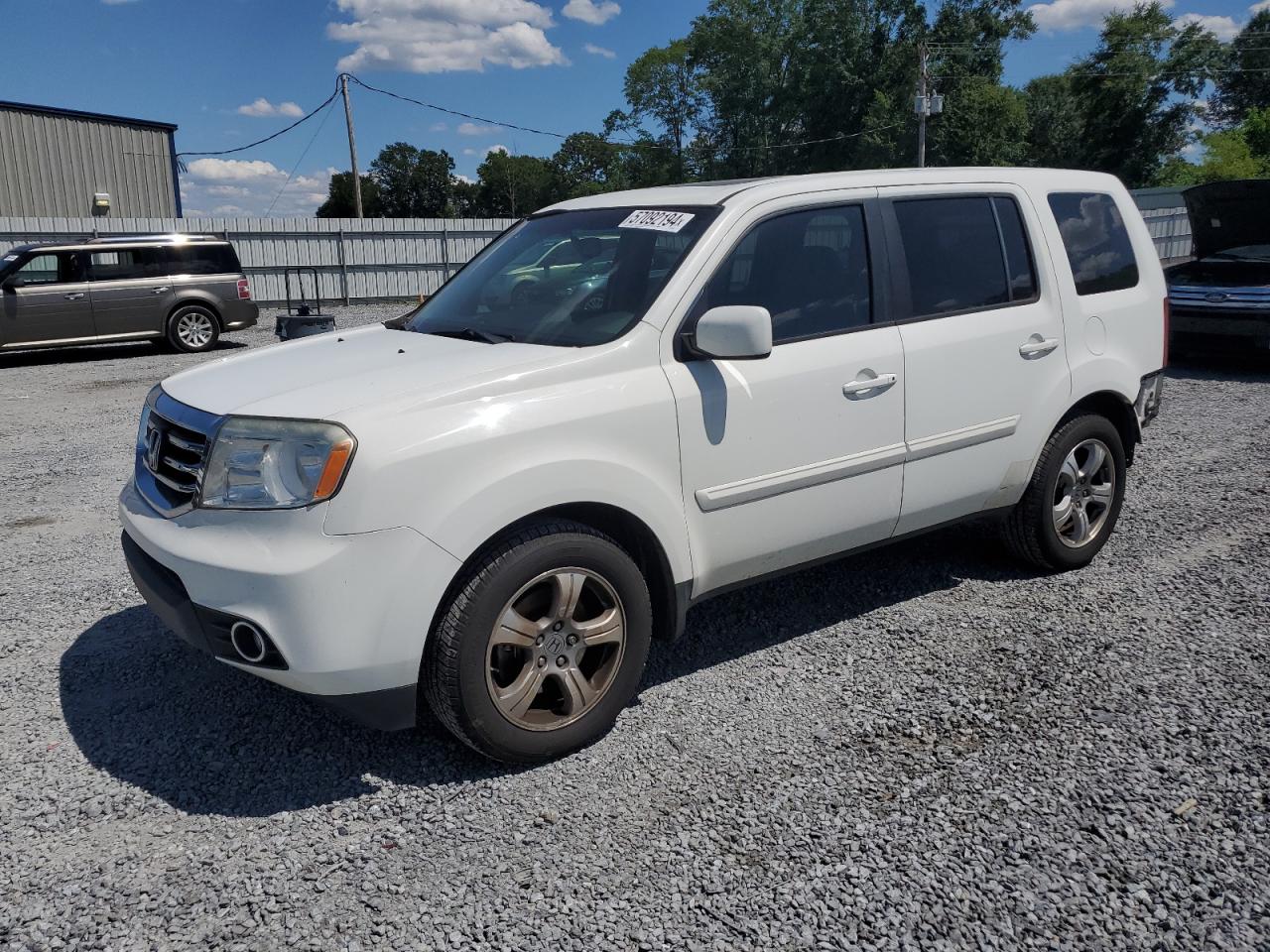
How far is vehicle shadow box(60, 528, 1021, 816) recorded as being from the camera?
130 inches

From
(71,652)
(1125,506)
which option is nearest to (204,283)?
(71,652)

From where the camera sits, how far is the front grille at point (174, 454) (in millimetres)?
3205

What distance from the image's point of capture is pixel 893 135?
196ft

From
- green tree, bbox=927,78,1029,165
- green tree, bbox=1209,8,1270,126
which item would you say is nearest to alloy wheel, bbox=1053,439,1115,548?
green tree, bbox=927,78,1029,165

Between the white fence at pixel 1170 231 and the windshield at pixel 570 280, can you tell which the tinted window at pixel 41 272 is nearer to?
the windshield at pixel 570 280

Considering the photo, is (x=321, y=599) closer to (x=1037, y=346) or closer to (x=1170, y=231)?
(x=1037, y=346)

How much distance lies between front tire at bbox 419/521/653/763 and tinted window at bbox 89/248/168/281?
14.4m

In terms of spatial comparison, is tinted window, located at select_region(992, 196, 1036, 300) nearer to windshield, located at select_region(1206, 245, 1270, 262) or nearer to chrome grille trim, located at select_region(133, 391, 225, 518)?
chrome grille trim, located at select_region(133, 391, 225, 518)

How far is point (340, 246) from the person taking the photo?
968 inches

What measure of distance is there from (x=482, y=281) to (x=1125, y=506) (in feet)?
13.7

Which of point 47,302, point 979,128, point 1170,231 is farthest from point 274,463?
point 979,128

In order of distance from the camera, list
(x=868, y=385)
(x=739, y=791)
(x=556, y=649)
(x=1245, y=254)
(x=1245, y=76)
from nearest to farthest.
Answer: (x=739, y=791) → (x=556, y=649) → (x=868, y=385) → (x=1245, y=254) → (x=1245, y=76)

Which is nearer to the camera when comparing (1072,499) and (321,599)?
(321,599)

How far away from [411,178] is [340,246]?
249 ft
